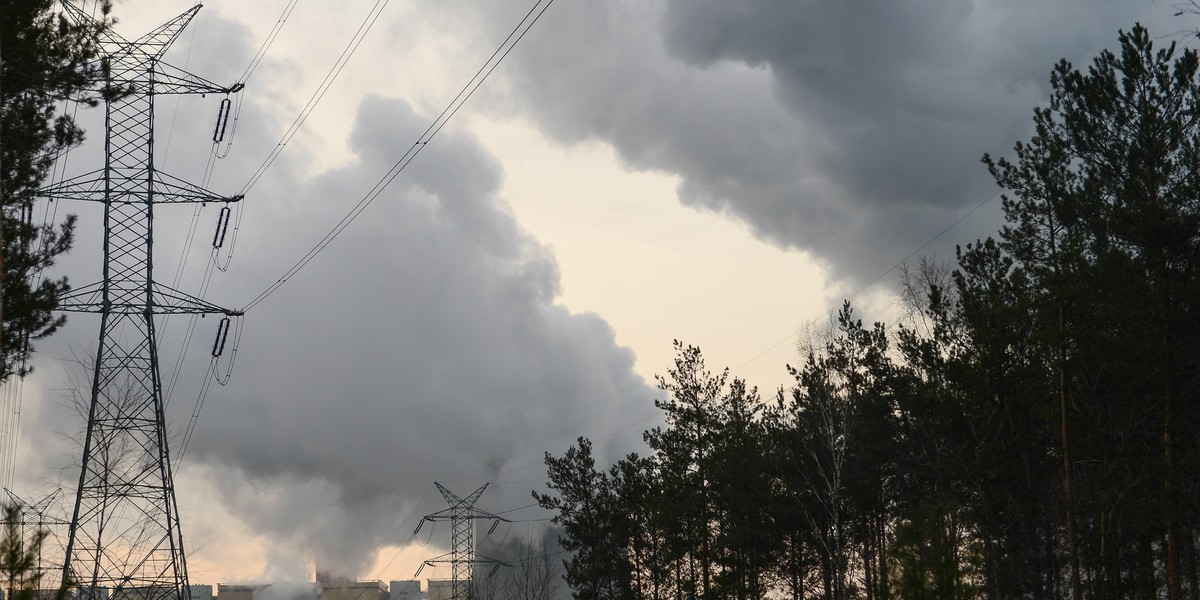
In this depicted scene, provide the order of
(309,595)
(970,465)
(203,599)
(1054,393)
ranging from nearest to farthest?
(1054,393) → (970,465) → (203,599) → (309,595)

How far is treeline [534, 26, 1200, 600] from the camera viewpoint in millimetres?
24906

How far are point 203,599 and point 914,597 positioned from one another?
6275 inches

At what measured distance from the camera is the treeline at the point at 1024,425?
81.7 feet

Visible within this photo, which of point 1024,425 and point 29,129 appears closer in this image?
point 29,129

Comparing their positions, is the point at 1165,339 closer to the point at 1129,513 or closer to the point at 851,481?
the point at 1129,513

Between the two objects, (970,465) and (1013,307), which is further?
(970,465)

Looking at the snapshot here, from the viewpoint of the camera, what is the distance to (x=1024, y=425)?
32000 mm

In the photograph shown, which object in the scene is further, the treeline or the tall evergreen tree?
the treeline

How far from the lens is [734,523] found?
42281mm

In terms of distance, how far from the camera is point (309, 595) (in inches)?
7224

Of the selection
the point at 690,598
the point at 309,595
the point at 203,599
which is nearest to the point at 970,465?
the point at 690,598

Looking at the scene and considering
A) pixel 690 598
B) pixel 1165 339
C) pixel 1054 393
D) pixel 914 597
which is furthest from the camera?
pixel 690 598

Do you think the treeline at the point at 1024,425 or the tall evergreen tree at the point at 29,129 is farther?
the treeline at the point at 1024,425

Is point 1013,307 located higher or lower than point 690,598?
higher
